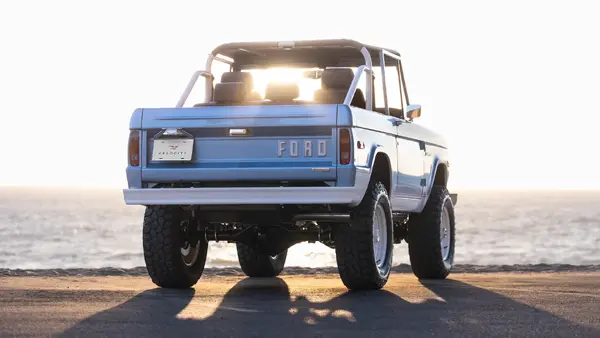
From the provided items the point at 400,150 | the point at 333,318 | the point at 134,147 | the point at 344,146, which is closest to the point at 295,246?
the point at 400,150

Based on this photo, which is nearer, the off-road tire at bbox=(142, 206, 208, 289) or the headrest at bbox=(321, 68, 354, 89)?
the off-road tire at bbox=(142, 206, 208, 289)

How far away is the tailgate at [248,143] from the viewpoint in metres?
9.96

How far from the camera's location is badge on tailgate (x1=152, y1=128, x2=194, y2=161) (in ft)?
33.7

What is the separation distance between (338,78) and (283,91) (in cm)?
57

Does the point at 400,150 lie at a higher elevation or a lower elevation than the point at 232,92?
lower

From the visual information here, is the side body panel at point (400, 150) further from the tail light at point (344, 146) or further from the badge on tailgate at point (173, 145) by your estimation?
the badge on tailgate at point (173, 145)

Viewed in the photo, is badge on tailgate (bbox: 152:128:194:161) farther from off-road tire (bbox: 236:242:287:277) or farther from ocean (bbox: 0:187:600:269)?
ocean (bbox: 0:187:600:269)

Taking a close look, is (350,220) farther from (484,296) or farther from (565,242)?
(565,242)

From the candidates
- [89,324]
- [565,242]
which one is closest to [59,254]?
[565,242]

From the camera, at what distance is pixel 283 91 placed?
11.0m

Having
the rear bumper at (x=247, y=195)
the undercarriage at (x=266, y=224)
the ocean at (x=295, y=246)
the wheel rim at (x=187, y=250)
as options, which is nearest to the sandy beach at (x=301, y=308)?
the wheel rim at (x=187, y=250)

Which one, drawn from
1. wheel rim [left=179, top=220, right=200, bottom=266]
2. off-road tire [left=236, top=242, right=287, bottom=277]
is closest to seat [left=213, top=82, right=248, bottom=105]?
wheel rim [left=179, top=220, right=200, bottom=266]

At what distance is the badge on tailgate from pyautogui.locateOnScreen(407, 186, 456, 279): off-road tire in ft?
12.0

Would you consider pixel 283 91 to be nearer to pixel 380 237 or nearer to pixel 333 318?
pixel 380 237
